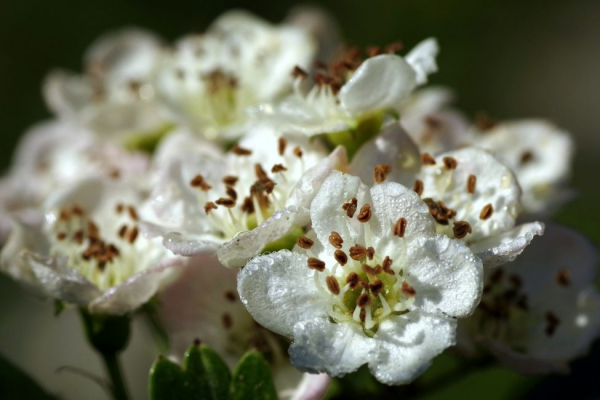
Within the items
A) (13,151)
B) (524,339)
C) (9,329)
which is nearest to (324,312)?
(524,339)

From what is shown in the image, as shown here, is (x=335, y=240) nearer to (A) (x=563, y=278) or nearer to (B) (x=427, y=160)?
(B) (x=427, y=160)

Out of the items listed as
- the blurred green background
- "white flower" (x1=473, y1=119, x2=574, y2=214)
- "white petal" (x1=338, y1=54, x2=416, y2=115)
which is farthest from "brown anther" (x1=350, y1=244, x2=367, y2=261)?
the blurred green background

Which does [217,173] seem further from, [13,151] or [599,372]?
[13,151]

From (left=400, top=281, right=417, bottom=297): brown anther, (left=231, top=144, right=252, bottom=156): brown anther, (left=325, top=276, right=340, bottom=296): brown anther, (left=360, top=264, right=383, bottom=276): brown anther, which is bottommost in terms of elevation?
(left=325, top=276, right=340, bottom=296): brown anther

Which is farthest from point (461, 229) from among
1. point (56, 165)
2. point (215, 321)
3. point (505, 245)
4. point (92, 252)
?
point (56, 165)

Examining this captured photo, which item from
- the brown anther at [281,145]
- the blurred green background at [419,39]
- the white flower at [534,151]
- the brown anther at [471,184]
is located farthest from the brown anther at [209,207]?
the blurred green background at [419,39]

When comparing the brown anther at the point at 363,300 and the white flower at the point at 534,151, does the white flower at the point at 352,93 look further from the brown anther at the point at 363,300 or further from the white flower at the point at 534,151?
the white flower at the point at 534,151

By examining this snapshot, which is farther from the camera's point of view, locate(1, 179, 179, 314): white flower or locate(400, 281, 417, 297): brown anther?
locate(1, 179, 179, 314): white flower

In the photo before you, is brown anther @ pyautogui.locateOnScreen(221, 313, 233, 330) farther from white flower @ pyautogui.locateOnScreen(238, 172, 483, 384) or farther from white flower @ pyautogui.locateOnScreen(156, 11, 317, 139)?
white flower @ pyautogui.locateOnScreen(156, 11, 317, 139)
